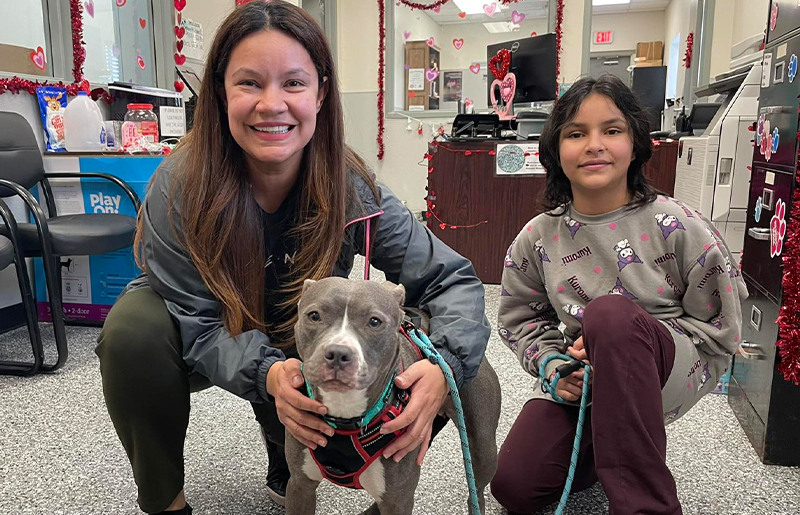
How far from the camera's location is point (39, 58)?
3123 millimetres

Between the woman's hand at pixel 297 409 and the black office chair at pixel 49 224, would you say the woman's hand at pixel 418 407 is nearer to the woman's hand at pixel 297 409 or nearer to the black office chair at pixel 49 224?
the woman's hand at pixel 297 409

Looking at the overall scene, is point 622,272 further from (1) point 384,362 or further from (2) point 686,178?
(2) point 686,178

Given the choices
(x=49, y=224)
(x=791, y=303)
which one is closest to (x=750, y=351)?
(x=791, y=303)

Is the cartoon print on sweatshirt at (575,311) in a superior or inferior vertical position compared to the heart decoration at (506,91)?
inferior

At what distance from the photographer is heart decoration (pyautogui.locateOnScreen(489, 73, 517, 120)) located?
3824mm

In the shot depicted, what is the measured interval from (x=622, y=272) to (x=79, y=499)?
1.42 metres

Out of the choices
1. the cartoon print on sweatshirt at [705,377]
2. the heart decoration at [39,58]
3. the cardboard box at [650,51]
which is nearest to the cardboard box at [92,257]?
the heart decoration at [39,58]

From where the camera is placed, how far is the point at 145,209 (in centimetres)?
126

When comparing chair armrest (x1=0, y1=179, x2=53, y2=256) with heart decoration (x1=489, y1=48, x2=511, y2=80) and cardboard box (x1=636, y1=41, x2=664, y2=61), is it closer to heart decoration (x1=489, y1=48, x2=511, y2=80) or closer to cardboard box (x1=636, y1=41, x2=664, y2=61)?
heart decoration (x1=489, y1=48, x2=511, y2=80)

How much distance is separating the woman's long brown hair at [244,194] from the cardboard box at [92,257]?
1623 mm

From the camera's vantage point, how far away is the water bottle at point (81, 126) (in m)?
2.96

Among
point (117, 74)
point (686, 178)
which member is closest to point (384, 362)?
point (686, 178)

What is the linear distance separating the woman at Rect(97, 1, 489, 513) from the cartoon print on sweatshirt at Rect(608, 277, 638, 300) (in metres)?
0.35

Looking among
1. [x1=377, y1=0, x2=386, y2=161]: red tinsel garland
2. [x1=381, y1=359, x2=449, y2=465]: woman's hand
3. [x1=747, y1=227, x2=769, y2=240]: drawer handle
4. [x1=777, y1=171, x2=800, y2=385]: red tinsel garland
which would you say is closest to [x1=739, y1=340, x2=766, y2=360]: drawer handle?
[x1=777, y1=171, x2=800, y2=385]: red tinsel garland
